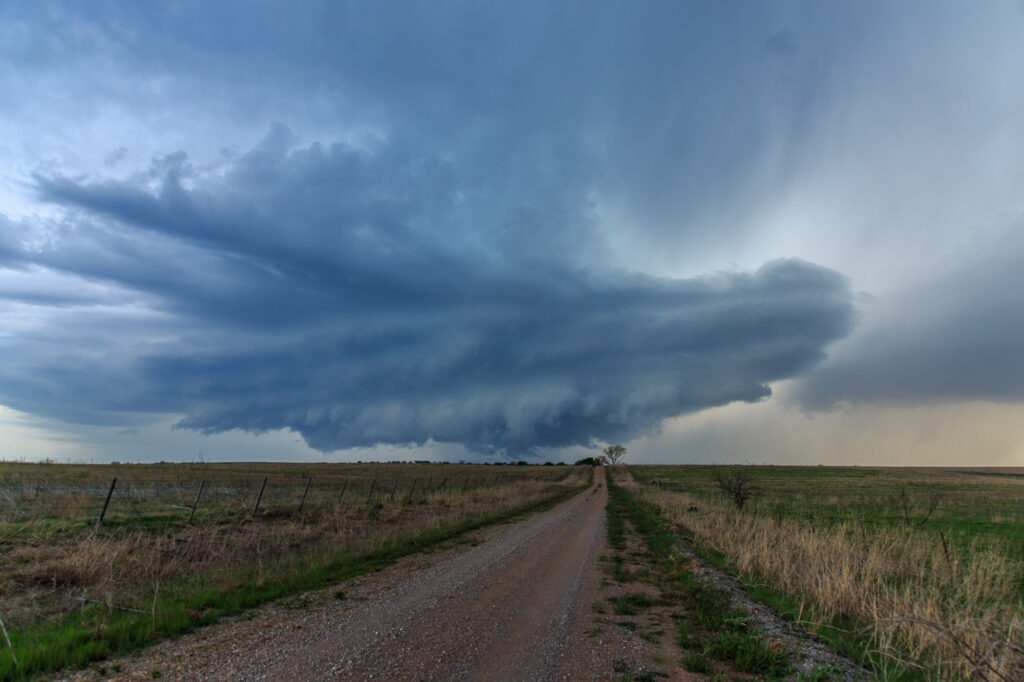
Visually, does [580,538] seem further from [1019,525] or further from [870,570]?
[1019,525]

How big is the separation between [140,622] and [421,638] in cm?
542

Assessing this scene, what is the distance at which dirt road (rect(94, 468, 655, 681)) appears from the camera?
7461 millimetres

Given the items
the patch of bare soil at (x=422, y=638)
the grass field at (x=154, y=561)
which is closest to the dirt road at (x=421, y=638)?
the patch of bare soil at (x=422, y=638)

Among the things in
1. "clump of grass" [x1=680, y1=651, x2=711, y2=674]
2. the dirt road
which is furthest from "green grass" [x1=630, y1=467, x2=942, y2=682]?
the dirt road

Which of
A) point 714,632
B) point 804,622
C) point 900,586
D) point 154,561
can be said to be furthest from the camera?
point 154,561

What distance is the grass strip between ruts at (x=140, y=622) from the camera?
769 cm

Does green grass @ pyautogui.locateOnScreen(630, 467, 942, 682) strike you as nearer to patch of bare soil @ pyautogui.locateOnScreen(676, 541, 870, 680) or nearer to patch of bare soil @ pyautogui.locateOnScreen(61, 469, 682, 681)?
patch of bare soil @ pyautogui.locateOnScreen(676, 541, 870, 680)

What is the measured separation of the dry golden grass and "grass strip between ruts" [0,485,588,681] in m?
0.52

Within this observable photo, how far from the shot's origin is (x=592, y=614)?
10.8m

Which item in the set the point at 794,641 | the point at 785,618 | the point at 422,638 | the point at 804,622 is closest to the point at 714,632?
the point at 794,641

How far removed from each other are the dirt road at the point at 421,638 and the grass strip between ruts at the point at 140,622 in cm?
63

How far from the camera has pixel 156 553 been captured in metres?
14.3

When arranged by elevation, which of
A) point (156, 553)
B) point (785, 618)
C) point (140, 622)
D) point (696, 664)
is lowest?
point (785, 618)

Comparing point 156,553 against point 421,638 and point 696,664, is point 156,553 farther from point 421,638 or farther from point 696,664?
point 696,664
